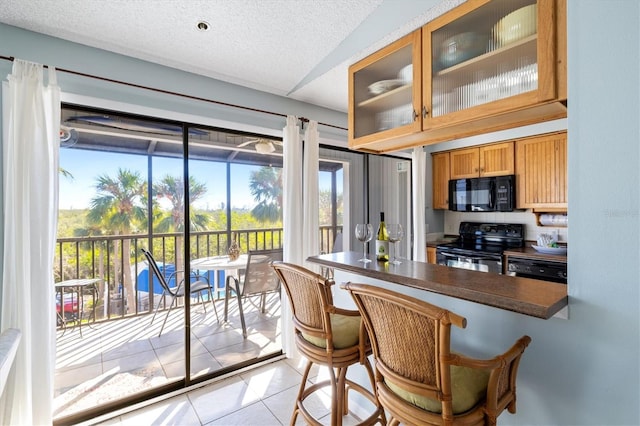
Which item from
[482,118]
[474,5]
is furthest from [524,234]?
[474,5]

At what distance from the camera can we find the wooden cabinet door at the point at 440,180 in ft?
13.4

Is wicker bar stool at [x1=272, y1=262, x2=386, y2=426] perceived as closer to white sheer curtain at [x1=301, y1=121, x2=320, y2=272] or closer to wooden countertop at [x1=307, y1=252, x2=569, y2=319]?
wooden countertop at [x1=307, y1=252, x2=569, y2=319]

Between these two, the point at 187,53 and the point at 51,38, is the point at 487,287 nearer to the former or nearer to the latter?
the point at 187,53

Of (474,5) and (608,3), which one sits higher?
(474,5)

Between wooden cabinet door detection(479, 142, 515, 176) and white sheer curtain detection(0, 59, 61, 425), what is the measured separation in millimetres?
4087

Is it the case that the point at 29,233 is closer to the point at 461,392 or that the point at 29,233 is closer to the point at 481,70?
the point at 461,392

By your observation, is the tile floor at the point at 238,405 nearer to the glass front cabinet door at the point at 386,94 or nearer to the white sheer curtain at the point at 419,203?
the glass front cabinet door at the point at 386,94

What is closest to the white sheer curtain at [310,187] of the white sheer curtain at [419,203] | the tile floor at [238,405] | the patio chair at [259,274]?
the patio chair at [259,274]

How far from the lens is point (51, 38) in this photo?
5.96ft

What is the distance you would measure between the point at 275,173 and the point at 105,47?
173 centimetres

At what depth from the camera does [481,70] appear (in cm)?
152

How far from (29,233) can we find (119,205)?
1656mm

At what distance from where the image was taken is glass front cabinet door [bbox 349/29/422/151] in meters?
1.74

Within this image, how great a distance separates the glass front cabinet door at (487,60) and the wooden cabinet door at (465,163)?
8.18ft
